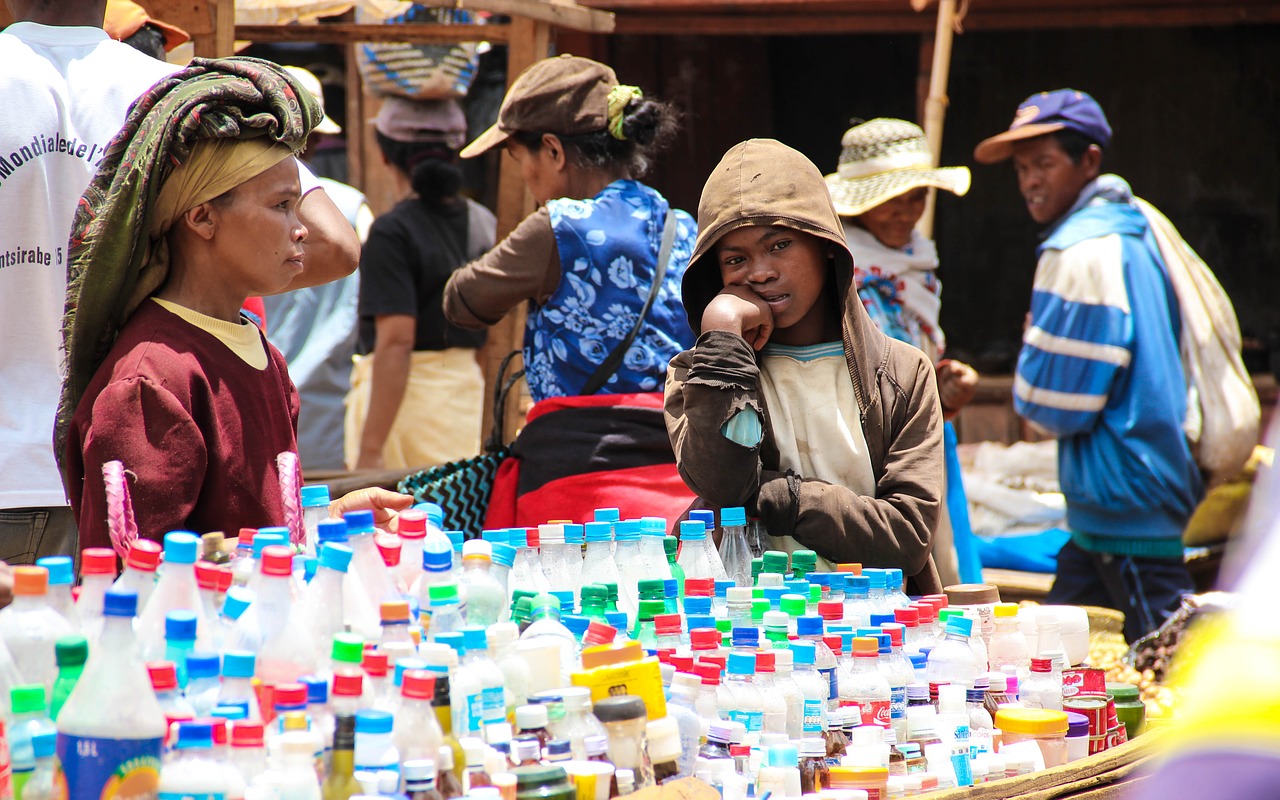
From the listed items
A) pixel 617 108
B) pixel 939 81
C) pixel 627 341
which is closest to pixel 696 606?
pixel 627 341

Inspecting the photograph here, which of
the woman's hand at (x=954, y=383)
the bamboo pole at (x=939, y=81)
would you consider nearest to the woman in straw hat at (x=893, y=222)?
the woman's hand at (x=954, y=383)

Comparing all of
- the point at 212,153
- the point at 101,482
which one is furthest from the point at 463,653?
the point at 212,153

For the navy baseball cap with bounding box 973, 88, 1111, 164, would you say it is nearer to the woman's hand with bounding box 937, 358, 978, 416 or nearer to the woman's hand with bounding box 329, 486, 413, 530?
the woman's hand with bounding box 937, 358, 978, 416

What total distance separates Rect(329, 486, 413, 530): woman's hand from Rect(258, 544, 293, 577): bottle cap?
20.5 inches

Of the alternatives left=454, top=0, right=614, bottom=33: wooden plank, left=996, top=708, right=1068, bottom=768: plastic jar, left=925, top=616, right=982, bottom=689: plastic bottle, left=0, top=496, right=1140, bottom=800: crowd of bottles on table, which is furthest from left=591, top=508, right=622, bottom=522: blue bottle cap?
left=454, top=0, right=614, bottom=33: wooden plank

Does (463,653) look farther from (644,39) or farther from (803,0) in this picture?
(644,39)

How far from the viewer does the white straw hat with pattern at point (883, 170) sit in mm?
4898

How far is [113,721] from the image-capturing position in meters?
1.39

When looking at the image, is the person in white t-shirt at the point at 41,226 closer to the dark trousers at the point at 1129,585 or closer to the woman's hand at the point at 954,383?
the woman's hand at the point at 954,383

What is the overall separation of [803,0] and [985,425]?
2750 millimetres

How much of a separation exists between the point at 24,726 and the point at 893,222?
4.03 m

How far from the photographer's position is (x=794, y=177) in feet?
9.40

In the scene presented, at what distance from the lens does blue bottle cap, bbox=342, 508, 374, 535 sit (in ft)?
5.82

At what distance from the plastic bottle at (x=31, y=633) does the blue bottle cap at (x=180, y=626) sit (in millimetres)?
129
